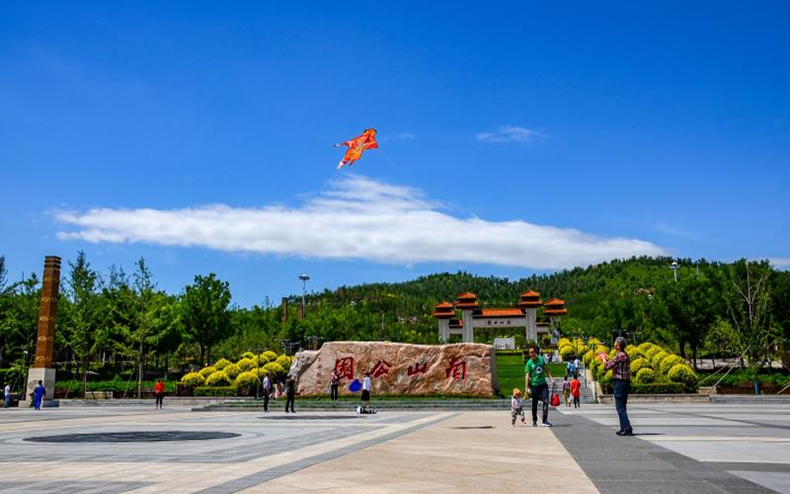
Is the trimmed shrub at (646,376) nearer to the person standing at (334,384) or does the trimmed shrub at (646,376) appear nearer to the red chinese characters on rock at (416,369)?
the red chinese characters on rock at (416,369)

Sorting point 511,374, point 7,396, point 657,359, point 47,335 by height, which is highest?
point 47,335

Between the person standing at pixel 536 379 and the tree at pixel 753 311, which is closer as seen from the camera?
the person standing at pixel 536 379

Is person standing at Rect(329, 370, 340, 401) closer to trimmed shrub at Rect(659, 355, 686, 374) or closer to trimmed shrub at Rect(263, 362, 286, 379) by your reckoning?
trimmed shrub at Rect(263, 362, 286, 379)

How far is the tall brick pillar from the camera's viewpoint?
33.6 metres

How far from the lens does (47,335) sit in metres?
34.2

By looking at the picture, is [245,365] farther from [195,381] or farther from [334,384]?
[334,384]

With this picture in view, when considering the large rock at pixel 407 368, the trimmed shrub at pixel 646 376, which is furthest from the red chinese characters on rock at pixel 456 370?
the trimmed shrub at pixel 646 376

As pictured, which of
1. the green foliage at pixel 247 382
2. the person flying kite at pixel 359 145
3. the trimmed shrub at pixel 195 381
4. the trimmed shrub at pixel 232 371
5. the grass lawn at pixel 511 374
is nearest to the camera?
the person flying kite at pixel 359 145

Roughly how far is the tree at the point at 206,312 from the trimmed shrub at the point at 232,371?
44.6ft

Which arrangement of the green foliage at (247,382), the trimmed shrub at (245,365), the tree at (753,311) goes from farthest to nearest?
the trimmed shrub at (245,365) < the tree at (753,311) < the green foliage at (247,382)

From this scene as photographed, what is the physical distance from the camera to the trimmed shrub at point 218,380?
1406 inches

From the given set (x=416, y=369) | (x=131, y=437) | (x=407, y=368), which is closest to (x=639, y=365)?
(x=416, y=369)

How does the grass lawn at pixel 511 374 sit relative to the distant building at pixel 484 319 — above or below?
below

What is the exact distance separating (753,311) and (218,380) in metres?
36.2
